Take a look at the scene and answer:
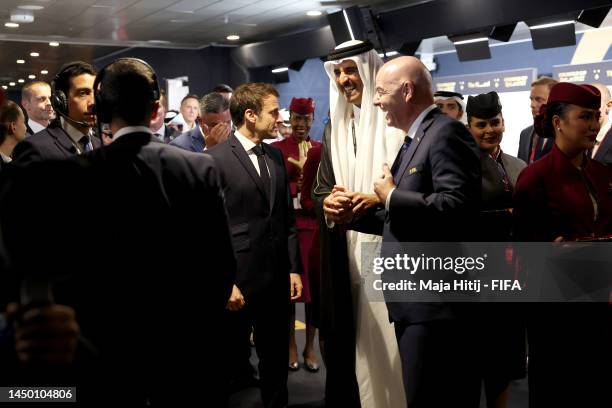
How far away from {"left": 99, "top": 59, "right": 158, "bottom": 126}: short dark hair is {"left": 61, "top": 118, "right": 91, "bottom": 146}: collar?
1001mm

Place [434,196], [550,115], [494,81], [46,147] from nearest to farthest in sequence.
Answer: [434,196], [46,147], [550,115], [494,81]

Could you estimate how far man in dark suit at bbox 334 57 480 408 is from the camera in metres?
2.23

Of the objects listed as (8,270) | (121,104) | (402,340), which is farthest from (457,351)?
(8,270)

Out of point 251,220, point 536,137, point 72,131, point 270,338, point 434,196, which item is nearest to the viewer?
point 434,196

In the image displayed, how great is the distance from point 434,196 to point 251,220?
3.99 ft

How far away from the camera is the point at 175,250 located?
5.69 feet

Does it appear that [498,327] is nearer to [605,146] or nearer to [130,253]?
[605,146]

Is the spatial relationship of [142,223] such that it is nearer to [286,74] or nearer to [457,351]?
[457,351]

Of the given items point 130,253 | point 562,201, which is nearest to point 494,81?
point 562,201

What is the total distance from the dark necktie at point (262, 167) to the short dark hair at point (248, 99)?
182 mm

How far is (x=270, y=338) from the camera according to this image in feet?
10.7

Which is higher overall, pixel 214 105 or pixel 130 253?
pixel 214 105

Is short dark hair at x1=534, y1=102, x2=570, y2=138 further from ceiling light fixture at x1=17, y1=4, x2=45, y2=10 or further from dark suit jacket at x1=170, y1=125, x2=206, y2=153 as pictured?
ceiling light fixture at x1=17, y1=4, x2=45, y2=10

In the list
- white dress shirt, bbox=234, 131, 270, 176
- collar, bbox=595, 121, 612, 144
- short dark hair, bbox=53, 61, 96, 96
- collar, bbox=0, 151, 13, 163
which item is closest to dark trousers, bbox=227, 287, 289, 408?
white dress shirt, bbox=234, 131, 270, 176
